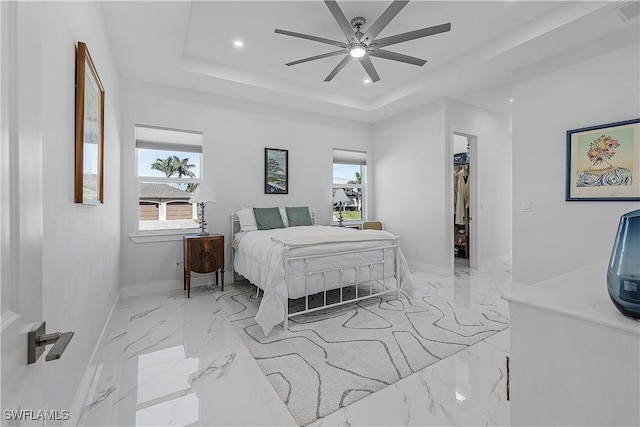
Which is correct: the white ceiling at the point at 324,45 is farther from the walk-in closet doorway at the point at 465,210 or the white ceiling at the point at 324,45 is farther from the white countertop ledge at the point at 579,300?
the white countertop ledge at the point at 579,300

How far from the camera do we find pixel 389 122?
548cm

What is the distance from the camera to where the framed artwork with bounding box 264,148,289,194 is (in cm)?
462

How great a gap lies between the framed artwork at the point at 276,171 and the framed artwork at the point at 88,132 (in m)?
2.48

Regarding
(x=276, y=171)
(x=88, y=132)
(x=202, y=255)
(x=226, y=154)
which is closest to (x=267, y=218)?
(x=276, y=171)

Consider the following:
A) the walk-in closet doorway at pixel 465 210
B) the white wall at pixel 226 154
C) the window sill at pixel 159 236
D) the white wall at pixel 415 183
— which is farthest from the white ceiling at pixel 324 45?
the window sill at pixel 159 236

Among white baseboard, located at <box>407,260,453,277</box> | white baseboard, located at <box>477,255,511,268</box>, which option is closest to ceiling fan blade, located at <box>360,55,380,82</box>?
white baseboard, located at <box>407,260,453,277</box>

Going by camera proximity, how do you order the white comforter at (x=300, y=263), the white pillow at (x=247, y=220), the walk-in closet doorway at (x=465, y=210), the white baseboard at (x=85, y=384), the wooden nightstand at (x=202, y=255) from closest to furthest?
the white baseboard at (x=85, y=384)
the white comforter at (x=300, y=263)
the wooden nightstand at (x=202, y=255)
the white pillow at (x=247, y=220)
the walk-in closet doorway at (x=465, y=210)

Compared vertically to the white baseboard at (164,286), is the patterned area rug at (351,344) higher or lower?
lower

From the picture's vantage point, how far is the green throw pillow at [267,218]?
4.16m

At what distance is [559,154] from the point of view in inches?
127

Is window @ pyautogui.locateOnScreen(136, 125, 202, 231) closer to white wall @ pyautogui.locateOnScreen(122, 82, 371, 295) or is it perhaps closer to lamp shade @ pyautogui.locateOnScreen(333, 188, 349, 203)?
white wall @ pyautogui.locateOnScreen(122, 82, 371, 295)

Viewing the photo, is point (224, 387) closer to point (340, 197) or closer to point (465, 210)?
point (340, 197)

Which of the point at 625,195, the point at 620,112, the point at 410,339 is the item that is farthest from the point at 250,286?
the point at 620,112

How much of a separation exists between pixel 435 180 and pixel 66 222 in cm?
451
